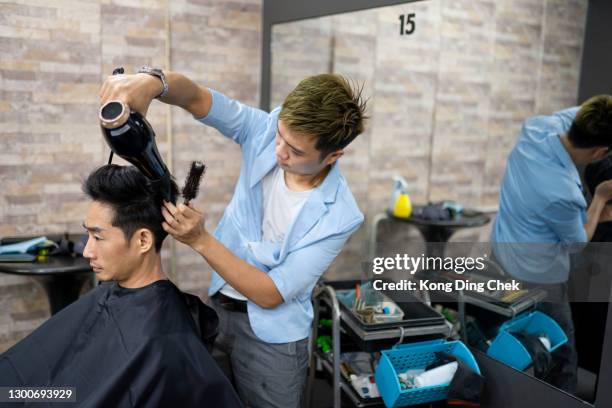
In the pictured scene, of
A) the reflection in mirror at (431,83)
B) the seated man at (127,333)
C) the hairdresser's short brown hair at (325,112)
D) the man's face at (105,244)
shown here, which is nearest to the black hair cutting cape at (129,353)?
the seated man at (127,333)

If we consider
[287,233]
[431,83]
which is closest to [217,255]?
[287,233]

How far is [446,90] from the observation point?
133 inches

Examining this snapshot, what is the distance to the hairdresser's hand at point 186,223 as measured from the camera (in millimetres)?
1171

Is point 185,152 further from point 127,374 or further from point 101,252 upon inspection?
point 127,374

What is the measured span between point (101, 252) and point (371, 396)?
1.10 metres

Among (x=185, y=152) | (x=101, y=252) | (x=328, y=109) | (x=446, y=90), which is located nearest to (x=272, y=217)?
(x=328, y=109)

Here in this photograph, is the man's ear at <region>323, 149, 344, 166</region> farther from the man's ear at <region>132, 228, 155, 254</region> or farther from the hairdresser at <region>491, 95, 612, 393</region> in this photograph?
the hairdresser at <region>491, 95, 612, 393</region>

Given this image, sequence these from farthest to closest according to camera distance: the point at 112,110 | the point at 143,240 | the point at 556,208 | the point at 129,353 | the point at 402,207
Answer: the point at 402,207 → the point at 556,208 → the point at 143,240 → the point at 129,353 → the point at 112,110

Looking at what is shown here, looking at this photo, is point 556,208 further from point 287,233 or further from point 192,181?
point 192,181

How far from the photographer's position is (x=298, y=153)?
1.31 meters

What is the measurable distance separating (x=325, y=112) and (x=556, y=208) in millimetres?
975

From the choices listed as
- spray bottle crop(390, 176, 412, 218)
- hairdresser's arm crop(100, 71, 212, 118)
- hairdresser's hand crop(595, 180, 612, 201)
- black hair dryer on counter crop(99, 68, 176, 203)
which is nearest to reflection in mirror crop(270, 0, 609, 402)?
spray bottle crop(390, 176, 412, 218)

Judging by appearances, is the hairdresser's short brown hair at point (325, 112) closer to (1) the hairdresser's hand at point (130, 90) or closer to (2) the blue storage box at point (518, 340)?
(1) the hairdresser's hand at point (130, 90)

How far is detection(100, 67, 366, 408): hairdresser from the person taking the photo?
49.7 inches
